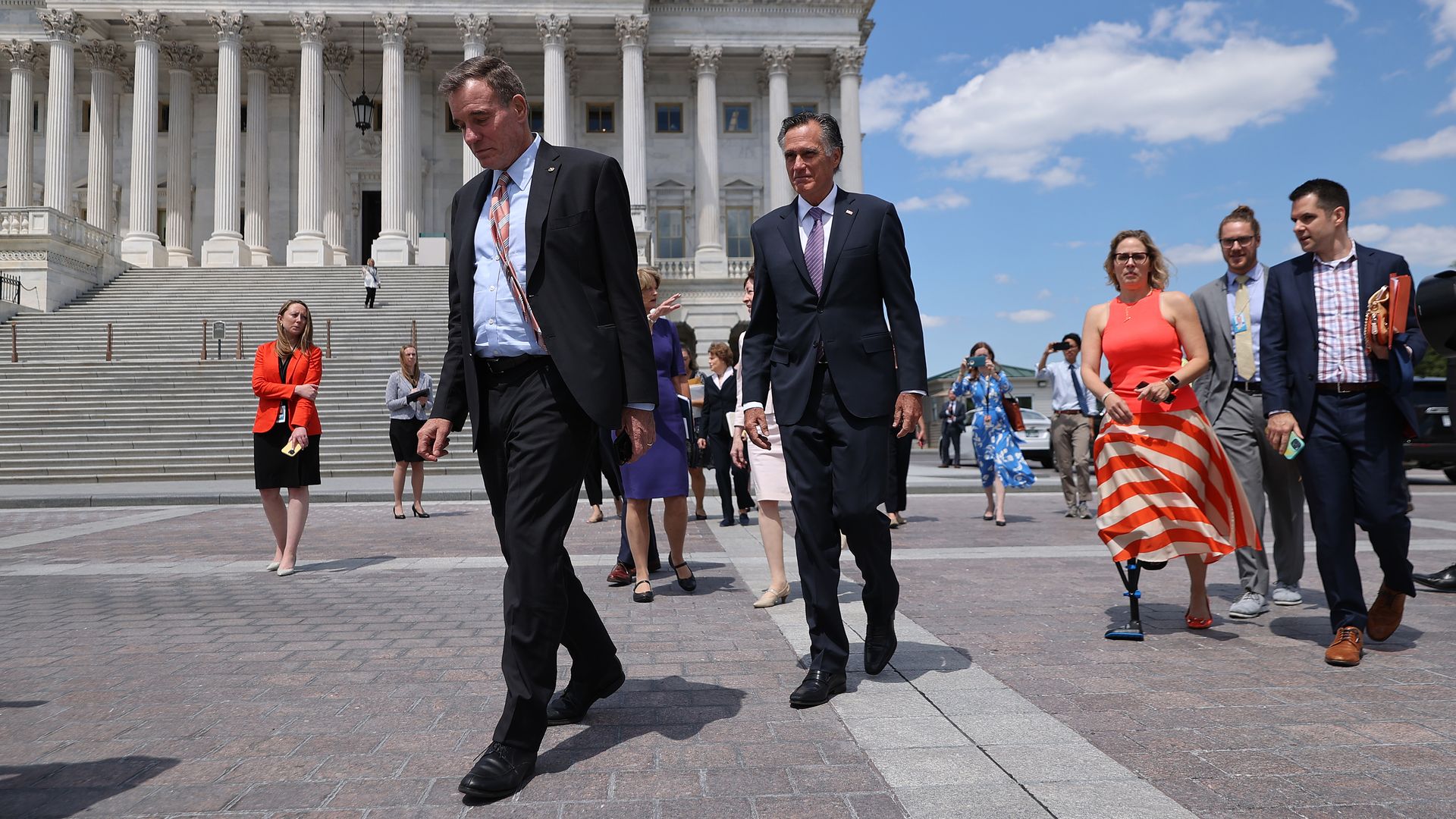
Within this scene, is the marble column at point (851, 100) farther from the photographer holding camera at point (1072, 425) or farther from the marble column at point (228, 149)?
the photographer holding camera at point (1072, 425)

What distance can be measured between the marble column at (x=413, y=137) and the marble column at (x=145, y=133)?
341 inches

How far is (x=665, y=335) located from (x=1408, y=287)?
4103 millimetres

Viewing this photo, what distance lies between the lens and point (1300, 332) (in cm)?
491

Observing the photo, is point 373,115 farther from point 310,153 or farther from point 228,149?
point 228,149

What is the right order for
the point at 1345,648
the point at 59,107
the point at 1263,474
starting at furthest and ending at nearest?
the point at 59,107 < the point at 1263,474 < the point at 1345,648

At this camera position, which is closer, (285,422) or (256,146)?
(285,422)

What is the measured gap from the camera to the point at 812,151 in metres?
4.19

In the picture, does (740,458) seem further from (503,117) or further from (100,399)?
(100,399)

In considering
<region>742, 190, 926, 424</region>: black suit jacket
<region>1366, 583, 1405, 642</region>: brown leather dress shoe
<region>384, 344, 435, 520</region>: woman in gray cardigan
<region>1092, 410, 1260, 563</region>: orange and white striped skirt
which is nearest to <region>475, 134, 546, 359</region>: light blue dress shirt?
<region>742, 190, 926, 424</region>: black suit jacket

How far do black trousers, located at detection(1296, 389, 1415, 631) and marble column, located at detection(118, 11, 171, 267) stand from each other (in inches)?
1560

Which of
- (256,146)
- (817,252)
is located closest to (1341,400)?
(817,252)

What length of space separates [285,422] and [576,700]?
500 cm

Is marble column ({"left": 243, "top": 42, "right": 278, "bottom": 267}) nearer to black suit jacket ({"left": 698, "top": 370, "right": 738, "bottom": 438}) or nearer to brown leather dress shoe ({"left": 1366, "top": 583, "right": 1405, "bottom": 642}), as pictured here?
black suit jacket ({"left": 698, "top": 370, "right": 738, "bottom": 438})

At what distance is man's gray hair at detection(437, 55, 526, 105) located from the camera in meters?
3.33
